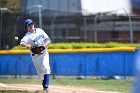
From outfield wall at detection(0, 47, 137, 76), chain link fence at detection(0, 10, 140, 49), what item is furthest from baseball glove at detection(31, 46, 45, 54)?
chain link fence at detection(0, 10, 140, 49)

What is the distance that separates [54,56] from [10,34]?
6772 mm

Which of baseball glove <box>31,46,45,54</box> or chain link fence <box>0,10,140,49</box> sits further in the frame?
chain link fence <box>0,10,140,49</box>

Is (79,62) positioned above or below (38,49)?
below

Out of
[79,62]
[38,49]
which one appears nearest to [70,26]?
[79,62]

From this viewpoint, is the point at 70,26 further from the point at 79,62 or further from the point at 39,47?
the point at 39,47

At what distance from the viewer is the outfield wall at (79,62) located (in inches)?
658

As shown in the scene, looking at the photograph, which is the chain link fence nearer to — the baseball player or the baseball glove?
the baseball player

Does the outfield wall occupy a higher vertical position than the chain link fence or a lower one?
lower

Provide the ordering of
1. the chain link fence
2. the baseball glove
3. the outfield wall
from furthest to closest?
the chain link fence → the outfield wall → the baseball glove

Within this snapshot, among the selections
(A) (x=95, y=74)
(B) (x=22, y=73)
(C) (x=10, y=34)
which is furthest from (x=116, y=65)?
(C) (x=10, y=34)

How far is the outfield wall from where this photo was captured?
54.9ft

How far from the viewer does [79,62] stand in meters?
17.3

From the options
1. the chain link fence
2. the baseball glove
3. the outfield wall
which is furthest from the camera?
the chain link fence

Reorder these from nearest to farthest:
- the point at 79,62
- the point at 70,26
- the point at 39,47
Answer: the point at 39,47, the point at 79,62, the point at 70,26
